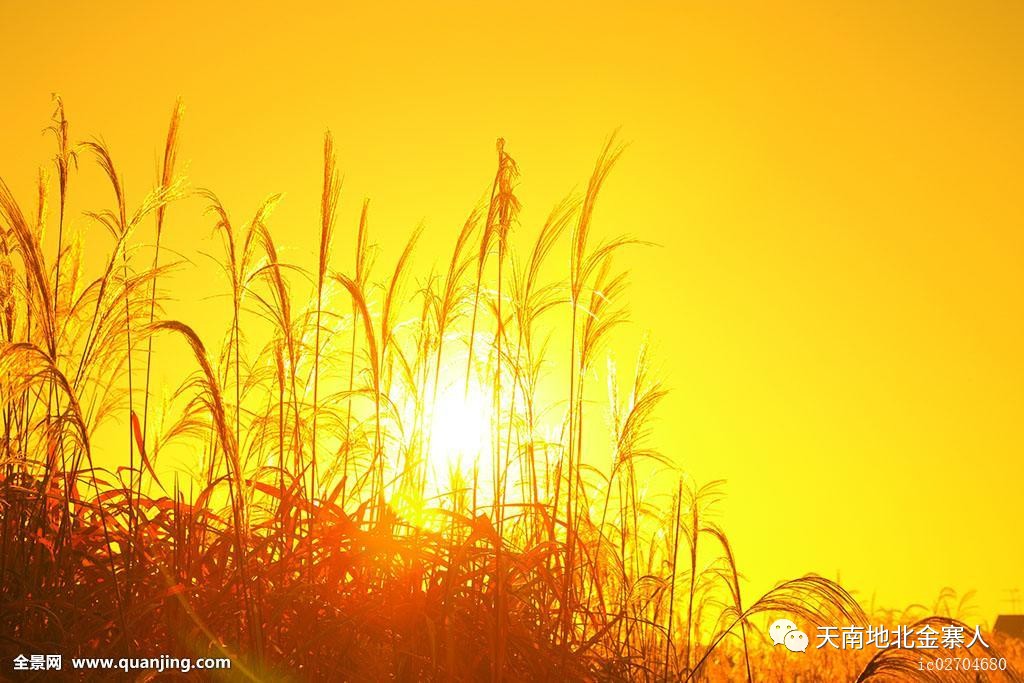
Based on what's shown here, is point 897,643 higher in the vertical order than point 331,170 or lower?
lower

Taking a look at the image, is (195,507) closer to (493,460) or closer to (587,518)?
(493,460)

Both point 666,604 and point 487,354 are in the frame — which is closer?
point 487,354

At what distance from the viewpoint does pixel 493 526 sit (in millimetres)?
3004

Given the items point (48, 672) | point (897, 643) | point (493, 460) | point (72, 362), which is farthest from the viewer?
point (72, 362)

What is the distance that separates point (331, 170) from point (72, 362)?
4.07 feet

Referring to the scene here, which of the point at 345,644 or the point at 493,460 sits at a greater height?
the point at 493,460

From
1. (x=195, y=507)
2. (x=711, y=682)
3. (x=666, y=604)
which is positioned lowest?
(x=711, y=682)

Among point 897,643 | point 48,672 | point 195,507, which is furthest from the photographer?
point 195,507

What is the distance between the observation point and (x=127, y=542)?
2.87 m

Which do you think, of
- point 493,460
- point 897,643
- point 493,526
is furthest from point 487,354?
point 897,643

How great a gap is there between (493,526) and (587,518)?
759mm

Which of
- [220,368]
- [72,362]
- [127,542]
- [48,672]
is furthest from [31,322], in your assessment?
[48,672]

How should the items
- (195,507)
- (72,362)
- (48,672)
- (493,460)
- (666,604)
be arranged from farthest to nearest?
(666,604) < (72,362) < (493,460) < (195,507) < (48,672)

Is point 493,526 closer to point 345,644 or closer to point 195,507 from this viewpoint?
point 345,644
